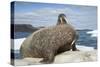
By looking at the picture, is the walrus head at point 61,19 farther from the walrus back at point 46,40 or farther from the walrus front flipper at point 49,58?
the walrus front flipper at point 49,58

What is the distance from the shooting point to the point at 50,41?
88.7 inches

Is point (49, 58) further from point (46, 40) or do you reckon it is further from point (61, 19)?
point (61, 19)

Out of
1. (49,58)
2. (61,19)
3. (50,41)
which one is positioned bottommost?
(49,58)

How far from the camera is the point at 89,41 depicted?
2.46 metres

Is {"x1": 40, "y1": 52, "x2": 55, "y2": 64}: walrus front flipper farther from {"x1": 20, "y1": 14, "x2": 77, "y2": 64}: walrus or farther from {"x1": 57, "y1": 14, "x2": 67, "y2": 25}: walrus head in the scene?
{"x1": 57, "y1": 14, "x2": 67, "y2": 25}: walrus head

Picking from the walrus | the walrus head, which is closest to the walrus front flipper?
the walrus

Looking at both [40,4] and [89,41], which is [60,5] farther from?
[89,41]

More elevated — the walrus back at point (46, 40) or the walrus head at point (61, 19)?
the walrus head at point (61, 19)

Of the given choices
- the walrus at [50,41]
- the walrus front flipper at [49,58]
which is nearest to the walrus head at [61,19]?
the walrus at [50,41]

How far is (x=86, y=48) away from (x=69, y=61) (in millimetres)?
273

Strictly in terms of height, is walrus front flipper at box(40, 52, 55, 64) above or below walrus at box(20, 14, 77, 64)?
below

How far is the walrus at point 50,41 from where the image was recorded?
2.19m

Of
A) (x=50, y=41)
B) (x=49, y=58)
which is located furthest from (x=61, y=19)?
(x=49, y=58)

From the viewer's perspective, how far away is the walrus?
2186mm
